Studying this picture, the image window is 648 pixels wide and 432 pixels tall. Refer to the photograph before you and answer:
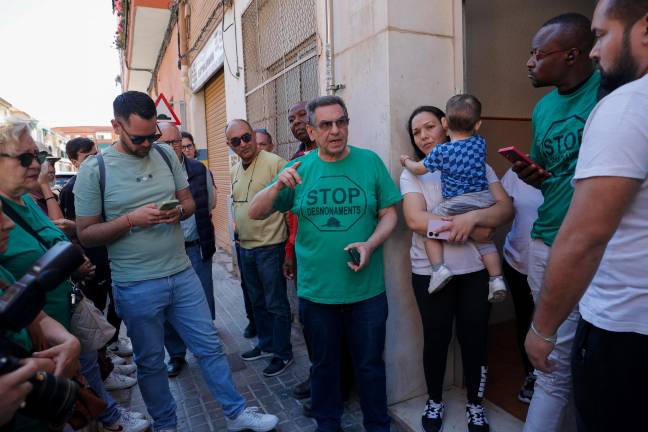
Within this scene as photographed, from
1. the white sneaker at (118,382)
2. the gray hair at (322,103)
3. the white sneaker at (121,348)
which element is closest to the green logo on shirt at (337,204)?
the gray hair at (322,103)

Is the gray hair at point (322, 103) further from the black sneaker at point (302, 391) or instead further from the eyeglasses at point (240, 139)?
the black sneaker at point (302, 391)

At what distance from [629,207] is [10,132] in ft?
8.16

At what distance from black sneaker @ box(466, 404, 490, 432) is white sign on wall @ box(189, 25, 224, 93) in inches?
252

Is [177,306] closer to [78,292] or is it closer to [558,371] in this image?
[78,292]

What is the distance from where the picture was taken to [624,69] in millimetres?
1336

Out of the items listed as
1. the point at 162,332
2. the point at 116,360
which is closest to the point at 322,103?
the point at 162,332

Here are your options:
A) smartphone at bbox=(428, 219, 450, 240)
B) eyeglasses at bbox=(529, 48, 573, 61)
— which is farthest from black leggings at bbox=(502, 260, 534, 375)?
eyeglasses at bbox=(529, 48, 573, 61)

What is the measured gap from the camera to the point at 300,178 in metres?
2.47

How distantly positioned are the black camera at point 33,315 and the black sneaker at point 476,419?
2.27 metres

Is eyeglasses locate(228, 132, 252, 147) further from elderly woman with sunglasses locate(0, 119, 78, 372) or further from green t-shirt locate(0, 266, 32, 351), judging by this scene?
green t-shirt locate(0, 266, 32, 351)

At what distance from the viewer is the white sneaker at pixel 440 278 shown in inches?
97.6

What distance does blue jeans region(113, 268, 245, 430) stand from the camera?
2633 mm

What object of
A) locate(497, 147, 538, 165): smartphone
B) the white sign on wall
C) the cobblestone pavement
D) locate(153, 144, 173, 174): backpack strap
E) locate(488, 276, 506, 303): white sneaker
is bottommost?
the cobblestone pavement

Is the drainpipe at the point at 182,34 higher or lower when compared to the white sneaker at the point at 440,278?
higher
